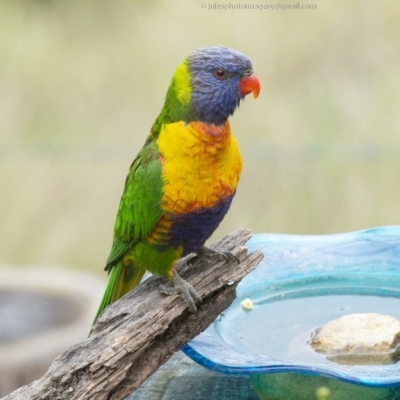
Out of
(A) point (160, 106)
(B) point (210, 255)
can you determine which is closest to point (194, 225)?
(B) point (210, 255)

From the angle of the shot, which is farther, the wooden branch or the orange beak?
the orange beak

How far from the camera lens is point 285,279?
217cm

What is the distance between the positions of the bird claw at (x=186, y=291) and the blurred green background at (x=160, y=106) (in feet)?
9.35

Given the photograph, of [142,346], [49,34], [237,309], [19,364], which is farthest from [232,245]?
[49,34]

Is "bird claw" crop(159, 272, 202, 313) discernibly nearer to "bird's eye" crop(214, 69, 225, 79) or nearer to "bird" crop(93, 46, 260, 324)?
"bird" crop(93, 46, 260, 324)

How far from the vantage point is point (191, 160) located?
1890 mm

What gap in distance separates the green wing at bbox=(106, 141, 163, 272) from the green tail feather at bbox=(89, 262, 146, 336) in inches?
3.1

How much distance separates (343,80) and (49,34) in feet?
9.01

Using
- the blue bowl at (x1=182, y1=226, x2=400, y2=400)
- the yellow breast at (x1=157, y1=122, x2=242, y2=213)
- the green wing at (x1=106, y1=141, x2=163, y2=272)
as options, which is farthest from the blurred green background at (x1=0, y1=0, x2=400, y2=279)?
the yellow breast at (x1=157, y1=122, x2=242, y2=213)

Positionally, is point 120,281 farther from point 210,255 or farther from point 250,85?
point 250,85

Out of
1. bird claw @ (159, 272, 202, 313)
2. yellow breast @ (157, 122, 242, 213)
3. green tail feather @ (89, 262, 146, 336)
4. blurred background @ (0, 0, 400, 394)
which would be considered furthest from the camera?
blurred background @ (0, 0, 400, 394)

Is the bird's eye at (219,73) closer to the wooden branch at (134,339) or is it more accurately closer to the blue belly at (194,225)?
the blue belly at (194,225)

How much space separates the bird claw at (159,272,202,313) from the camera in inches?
69.6

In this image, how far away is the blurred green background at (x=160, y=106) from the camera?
4.97 meters
